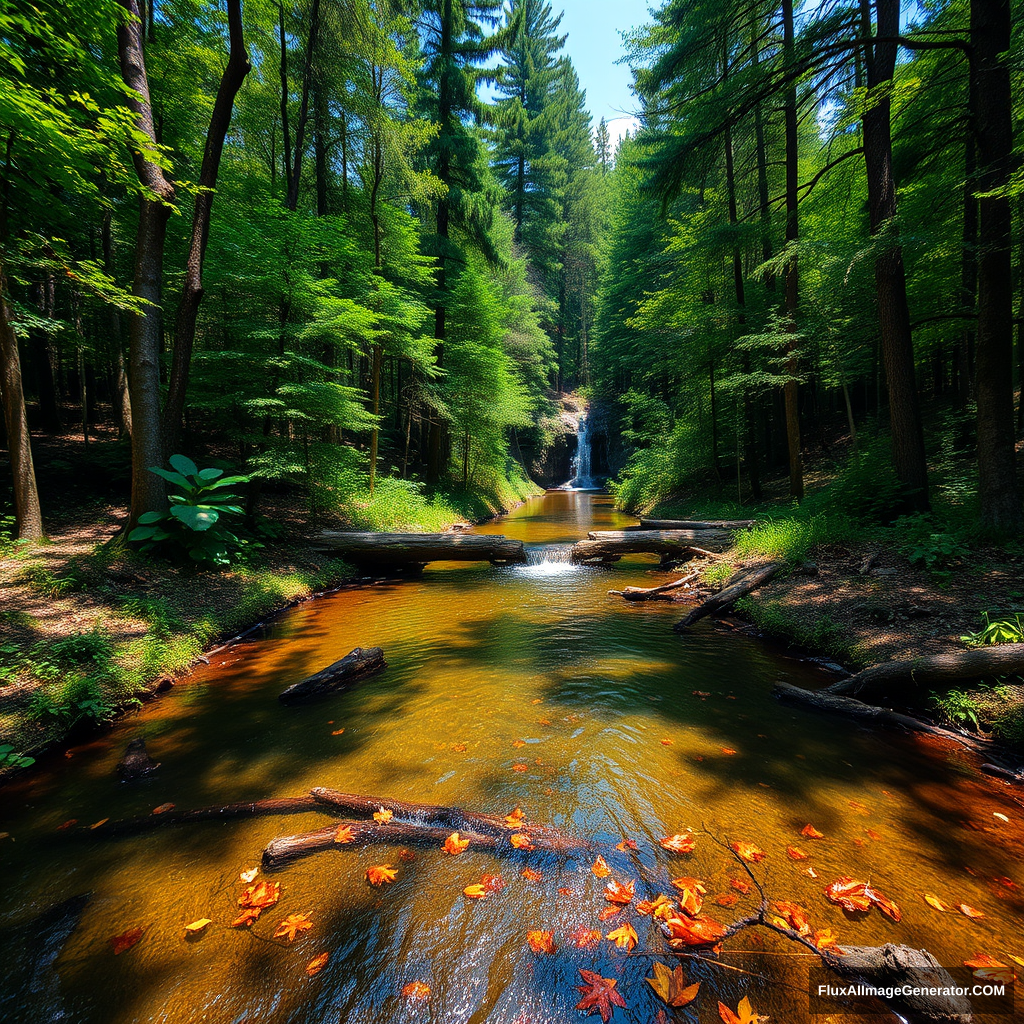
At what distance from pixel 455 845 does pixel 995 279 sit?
7903 mm

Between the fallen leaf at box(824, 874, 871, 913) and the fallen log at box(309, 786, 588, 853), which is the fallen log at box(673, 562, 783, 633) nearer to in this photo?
the fallen leaf at box(824, 874, 871, 913)

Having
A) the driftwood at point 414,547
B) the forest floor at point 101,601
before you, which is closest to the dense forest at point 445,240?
the forest floor at point 101,601

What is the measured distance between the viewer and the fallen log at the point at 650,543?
8570 millimetres

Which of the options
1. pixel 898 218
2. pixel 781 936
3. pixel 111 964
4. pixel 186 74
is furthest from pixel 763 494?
pixel 186 74

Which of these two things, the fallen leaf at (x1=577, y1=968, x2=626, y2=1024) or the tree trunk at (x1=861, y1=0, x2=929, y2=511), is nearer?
the fallen leaf at (x1=577, y1=968, x2=626, y2=1024)

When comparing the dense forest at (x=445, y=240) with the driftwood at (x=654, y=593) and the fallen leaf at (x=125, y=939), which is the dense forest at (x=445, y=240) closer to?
the driftwood at (x=654, y=593)

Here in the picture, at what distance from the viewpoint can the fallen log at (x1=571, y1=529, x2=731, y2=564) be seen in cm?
857

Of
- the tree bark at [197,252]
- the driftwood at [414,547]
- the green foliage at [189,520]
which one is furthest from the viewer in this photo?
the driftwood at [414,547]

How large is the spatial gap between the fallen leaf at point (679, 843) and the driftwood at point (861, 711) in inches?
84.1

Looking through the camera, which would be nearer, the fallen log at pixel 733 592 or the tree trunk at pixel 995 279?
the tree trunk at pixel 995 279

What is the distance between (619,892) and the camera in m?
2.09

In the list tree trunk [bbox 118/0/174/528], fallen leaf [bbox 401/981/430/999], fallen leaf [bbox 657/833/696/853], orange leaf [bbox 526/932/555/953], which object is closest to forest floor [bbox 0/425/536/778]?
tree trunk [bbox 118/0/174/528]

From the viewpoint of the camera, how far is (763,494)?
40.8ft

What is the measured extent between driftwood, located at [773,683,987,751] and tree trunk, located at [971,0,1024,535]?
3.28 metres
